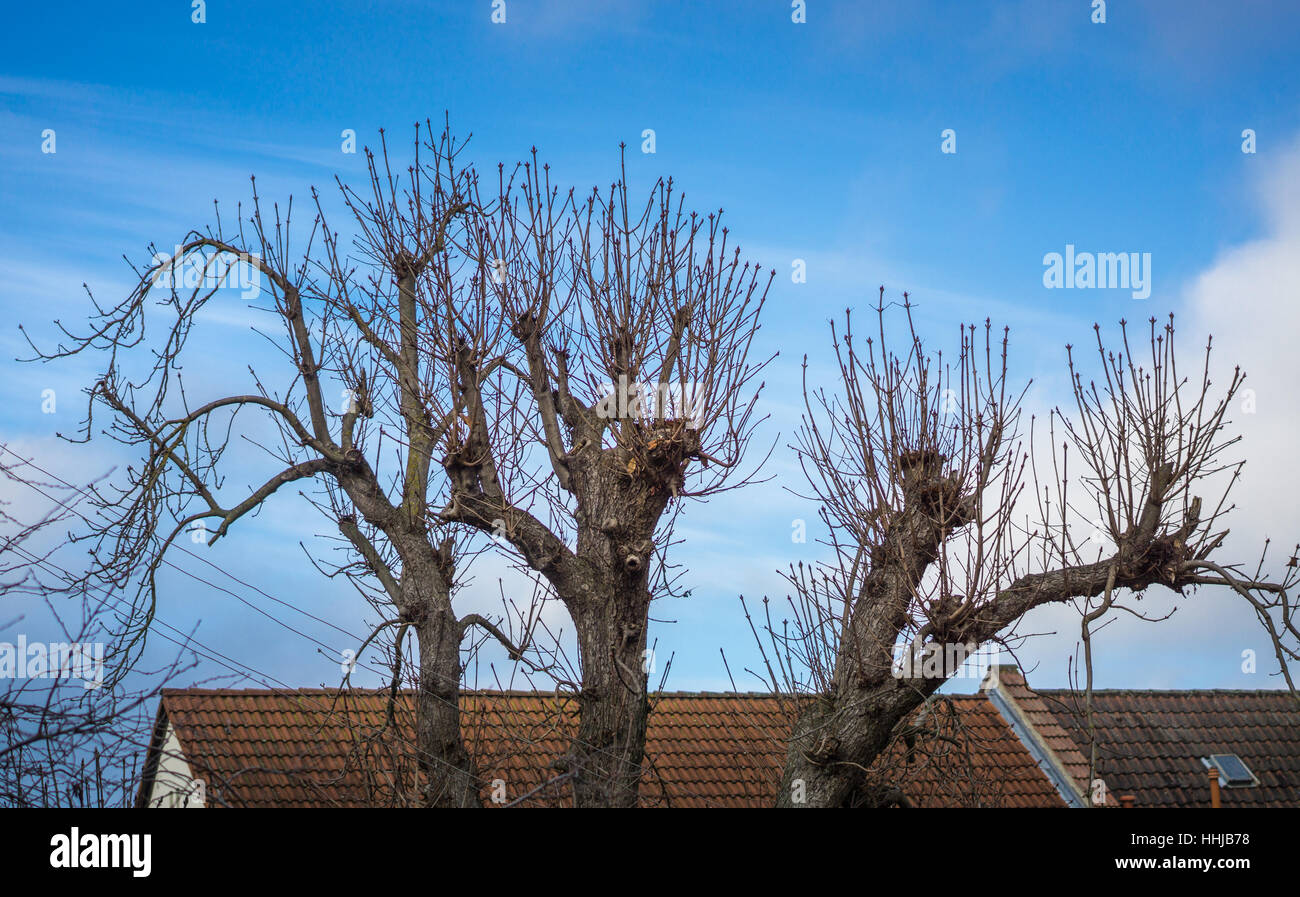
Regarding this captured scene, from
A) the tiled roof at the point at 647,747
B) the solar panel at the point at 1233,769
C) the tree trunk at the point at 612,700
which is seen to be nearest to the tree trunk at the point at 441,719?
the tiled roof at the point at 647,747

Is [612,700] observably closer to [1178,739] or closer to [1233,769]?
[1178,739]

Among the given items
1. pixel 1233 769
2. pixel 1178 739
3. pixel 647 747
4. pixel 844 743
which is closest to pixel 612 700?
pixel 844 743

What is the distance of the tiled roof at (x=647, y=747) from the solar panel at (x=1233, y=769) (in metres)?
3.09

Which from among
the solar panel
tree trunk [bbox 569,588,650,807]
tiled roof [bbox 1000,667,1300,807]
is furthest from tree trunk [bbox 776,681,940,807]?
the solar panel

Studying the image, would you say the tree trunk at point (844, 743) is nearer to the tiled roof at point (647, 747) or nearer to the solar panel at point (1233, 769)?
the tiled roof at point (647, 747)

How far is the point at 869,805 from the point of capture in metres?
8.83

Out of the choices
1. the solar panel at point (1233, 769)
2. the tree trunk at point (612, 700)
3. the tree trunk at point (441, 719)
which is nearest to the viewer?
the tree trunk at point (612, 700)

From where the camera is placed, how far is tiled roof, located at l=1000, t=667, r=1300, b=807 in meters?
16.8

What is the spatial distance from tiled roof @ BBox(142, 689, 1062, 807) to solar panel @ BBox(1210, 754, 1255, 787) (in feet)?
10.1

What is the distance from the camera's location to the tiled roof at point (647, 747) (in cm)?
1089

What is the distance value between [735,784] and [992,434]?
7459mm

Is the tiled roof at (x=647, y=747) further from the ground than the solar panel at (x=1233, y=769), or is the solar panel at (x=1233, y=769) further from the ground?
the tiled roof at (x=647, y=747)
